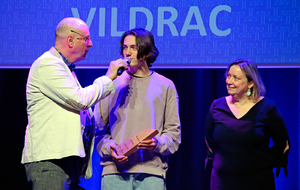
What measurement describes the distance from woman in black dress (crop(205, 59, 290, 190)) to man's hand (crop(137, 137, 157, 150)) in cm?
51

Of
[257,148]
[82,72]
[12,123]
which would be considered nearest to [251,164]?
[257,148]

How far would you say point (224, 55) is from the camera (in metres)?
3.07

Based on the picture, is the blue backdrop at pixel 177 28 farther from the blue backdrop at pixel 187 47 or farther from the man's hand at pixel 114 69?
the man's hand at pixel 114 69

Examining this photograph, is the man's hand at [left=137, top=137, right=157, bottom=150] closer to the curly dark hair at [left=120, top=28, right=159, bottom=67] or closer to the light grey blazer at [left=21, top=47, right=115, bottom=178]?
the light grey blazer at [left=21, top=47, right=115, bottom=178]

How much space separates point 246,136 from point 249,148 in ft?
0.26

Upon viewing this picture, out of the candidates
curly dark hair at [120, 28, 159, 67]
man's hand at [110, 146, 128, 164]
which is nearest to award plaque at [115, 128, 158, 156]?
man's hand at [110, 146, 128, 164]

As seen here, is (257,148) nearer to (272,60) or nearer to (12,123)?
(272,60)

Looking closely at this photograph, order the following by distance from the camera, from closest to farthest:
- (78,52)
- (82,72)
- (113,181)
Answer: (78,52) < (113,181) < (82,72)

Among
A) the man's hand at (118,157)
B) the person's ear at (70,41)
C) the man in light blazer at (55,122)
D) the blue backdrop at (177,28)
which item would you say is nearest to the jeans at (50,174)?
the man in light blazer at (55,122)

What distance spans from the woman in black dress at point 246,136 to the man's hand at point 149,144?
1.68 feet

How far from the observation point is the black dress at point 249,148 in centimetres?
219

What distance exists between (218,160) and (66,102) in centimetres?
111

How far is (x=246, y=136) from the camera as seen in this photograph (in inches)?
86.7

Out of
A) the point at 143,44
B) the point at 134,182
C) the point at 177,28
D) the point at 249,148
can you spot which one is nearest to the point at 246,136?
the point at 249,148
